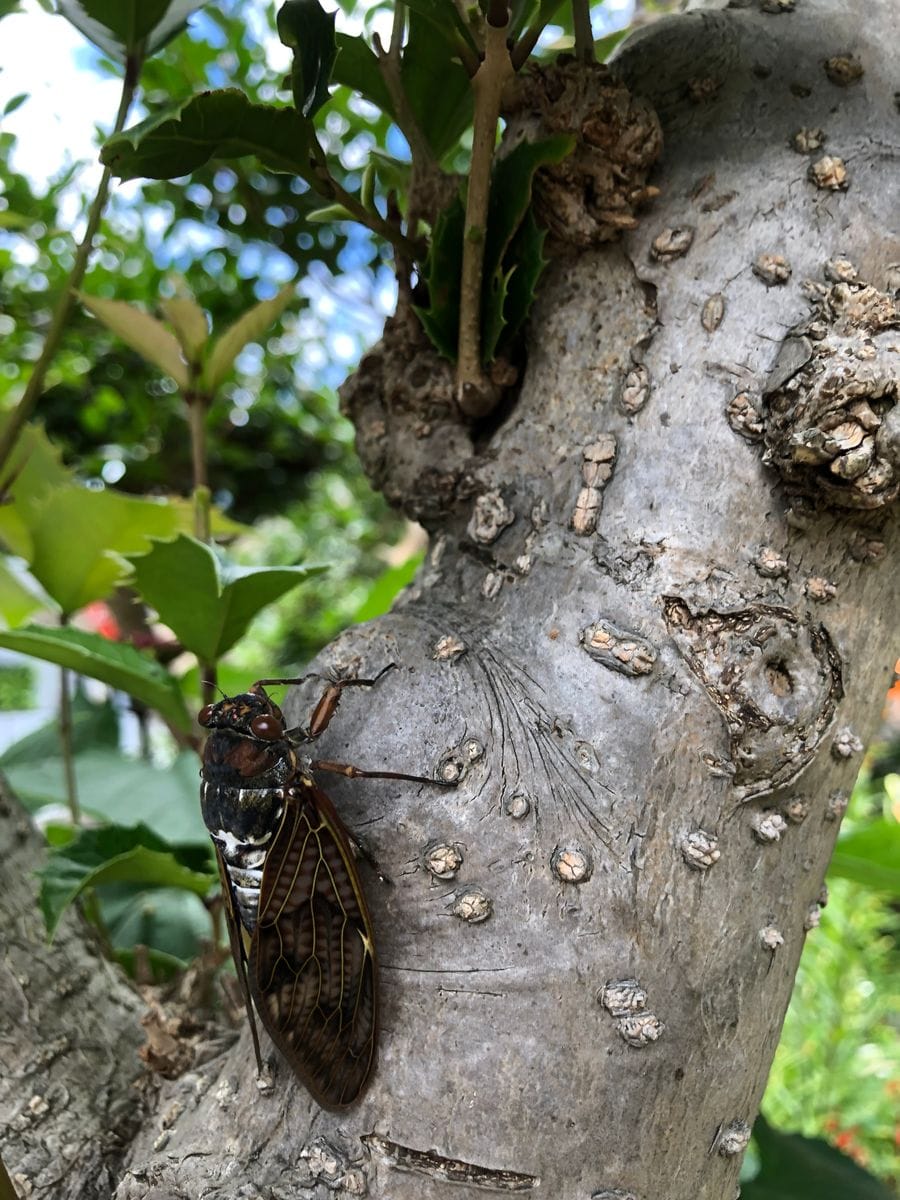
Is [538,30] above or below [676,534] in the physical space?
above

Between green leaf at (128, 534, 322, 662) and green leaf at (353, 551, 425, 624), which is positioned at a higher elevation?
green leaf at (128, 534, 322, 662)

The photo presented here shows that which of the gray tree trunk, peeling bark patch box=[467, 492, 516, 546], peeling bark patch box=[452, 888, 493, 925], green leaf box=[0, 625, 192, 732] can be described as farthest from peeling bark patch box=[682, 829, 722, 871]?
green leaf box=[0, 625, 192, 732]

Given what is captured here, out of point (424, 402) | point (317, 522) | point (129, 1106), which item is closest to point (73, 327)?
point (424, 402)

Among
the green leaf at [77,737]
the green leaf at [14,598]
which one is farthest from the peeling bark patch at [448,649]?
the green leaf at [77,737]

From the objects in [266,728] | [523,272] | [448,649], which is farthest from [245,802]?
[523,272]

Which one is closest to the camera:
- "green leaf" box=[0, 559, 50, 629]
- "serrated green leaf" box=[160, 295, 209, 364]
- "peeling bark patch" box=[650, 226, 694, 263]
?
"peeling bark patch" box=[650, 226, 694, 263]

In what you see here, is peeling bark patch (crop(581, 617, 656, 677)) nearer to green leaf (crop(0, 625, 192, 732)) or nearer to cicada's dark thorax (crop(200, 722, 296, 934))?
cicada's dark thorax (crop(200, 722, 296, 934))

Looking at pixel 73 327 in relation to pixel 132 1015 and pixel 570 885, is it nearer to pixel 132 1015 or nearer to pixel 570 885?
pixel 132 1015
